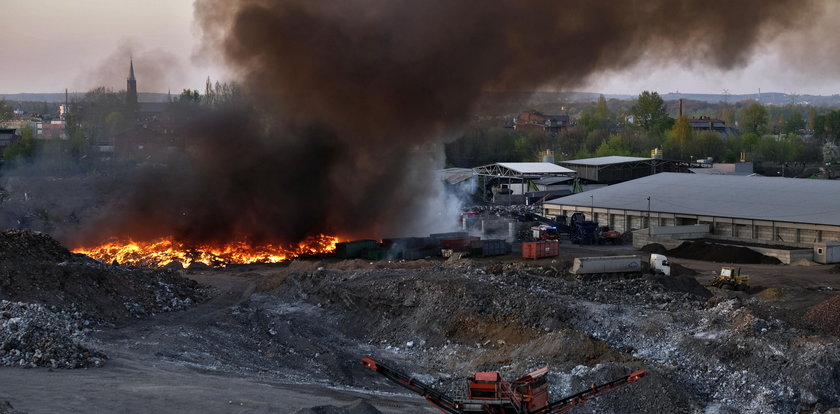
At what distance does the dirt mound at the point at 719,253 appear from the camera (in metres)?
53.3

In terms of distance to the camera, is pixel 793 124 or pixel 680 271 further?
pixel 793 124

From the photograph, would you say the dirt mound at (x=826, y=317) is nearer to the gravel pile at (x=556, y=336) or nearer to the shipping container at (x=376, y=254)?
the gravel pile at (x=556, y=336)

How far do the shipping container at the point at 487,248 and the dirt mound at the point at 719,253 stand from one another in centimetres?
Result: 998

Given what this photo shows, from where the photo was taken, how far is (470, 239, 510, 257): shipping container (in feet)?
182

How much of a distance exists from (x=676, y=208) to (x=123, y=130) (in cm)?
6120

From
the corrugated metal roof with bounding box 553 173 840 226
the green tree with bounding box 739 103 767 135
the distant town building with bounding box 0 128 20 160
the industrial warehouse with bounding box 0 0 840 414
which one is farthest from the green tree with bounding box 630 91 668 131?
the distant town building with bounding box 0 128 20 160

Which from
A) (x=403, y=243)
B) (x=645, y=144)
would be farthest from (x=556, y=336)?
(x=645, y=144)

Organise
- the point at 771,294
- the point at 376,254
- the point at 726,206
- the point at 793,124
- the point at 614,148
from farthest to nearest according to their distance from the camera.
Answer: the point at 793,124 < the point at 614,148 < the point at 726,206 < the point at 376,254 < the point at 771,294

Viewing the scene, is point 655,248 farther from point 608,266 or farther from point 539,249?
point 608,266

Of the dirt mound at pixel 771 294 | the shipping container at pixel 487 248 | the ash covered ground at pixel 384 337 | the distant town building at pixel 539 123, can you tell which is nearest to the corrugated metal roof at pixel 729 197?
the shipping container at pixel 487 248

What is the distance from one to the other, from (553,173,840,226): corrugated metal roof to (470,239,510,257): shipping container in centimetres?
1340

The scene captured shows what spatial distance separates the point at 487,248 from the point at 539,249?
3.53 metres

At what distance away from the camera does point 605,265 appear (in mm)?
41250

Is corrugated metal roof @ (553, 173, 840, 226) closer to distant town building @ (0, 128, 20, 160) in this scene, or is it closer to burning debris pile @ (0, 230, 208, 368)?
burning debris pile @ (0, 230, 208, 368)
